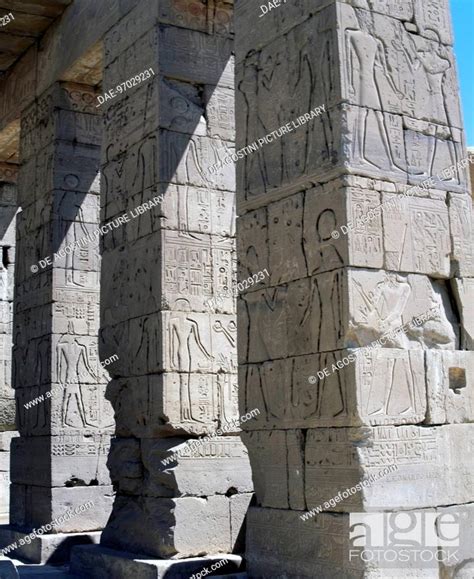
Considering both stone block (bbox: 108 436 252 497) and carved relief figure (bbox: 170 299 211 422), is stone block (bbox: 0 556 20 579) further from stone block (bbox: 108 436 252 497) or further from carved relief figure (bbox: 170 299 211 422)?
carved relief figure (bbox: 170 299 211 422)

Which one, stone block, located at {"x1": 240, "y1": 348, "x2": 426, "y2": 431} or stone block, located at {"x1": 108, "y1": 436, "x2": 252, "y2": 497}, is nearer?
stone block, located at {"x1": 240, "y1": 348, "x2": 426, "y2": 431}

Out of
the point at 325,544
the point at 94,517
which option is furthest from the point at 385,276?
the point at 94,517

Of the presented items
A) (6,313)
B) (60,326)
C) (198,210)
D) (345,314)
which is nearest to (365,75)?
(345,314)

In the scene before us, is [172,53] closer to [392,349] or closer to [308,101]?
[308,101]

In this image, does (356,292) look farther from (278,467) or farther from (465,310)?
(278,467)

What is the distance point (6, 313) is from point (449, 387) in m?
9.73

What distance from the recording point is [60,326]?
9125 millimetres

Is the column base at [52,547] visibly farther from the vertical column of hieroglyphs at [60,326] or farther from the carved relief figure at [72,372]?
the carved relief figure at [72,372]

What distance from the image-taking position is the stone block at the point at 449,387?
530cm

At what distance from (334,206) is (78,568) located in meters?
3.79

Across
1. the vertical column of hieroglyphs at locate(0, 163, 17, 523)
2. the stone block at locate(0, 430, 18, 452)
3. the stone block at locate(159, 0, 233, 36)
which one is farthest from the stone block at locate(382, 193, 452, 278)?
the stone block at locate(0, 430, 18, 452)

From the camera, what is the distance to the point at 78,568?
7.05 metres

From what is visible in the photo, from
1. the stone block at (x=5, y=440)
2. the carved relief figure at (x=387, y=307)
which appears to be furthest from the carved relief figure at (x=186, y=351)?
the stone block at (x=5, y=440)

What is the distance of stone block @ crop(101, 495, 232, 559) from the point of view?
6.47 meters
